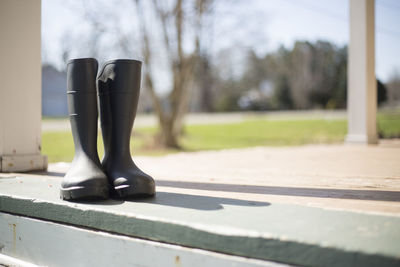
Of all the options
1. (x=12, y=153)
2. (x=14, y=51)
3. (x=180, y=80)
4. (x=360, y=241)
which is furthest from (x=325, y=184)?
(x=180, y=80)

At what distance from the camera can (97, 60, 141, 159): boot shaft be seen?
3.41 ft

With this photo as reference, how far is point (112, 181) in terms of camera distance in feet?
3.30

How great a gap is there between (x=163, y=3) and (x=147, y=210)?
22.2 ft

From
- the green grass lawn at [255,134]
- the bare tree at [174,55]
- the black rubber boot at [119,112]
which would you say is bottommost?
the green grass lawn at [255,134]

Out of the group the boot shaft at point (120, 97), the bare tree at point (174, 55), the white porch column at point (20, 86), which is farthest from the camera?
the bare tree at point (174, 55)

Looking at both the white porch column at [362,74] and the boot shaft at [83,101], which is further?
the white porch column at [362,74]

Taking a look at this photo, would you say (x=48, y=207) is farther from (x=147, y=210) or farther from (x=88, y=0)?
(x=88, y=0)

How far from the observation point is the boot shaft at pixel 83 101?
3.46 feet

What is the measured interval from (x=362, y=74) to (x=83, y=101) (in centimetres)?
392

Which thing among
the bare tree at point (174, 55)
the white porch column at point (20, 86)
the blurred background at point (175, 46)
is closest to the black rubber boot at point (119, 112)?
the white porch column at point (20, 86)

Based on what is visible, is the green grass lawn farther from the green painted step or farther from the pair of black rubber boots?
the green painted step

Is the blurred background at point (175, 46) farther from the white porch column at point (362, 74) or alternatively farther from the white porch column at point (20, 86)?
the white porch column at point (20, 86)

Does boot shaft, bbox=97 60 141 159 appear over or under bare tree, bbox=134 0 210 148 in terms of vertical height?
under

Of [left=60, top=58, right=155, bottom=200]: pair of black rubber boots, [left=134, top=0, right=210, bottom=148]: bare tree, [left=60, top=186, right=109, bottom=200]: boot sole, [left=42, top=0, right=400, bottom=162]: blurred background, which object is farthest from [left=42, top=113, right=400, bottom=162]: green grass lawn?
[left=60, top=186, right=109, bottom=200]: boot sole
